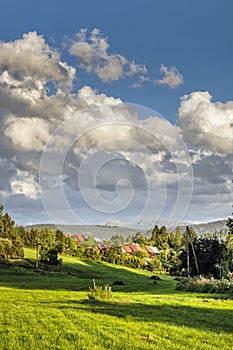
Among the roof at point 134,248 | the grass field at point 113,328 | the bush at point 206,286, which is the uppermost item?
the roof at point 134,248

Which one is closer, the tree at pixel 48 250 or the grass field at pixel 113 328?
the grass field at pixel 113 328

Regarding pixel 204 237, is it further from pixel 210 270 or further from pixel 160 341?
pixel 160 341

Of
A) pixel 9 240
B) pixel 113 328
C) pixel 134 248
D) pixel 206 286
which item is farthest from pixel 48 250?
pixel 113 328

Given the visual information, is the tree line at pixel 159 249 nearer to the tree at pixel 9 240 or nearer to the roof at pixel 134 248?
the tree at pixel 9 240

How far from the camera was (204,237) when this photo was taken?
3182 inches

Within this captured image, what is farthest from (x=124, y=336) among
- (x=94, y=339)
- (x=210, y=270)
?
(x=210, y=270)

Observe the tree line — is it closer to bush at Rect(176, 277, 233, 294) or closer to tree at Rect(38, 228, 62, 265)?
tree at Rect(38, 228, 62, 265)

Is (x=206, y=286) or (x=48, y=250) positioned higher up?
Answer: (x=48, y=250)

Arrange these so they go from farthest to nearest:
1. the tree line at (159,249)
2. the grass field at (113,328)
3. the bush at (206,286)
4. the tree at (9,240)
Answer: the tree at (9,240) < the tree line at (159,249) < the bush at (206,286) < the grass field at (113,328)

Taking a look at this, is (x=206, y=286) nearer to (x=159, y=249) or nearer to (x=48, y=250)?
(x=48, y=250)

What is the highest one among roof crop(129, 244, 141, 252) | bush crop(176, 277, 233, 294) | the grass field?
roof crop(129, 244, 141, 252)

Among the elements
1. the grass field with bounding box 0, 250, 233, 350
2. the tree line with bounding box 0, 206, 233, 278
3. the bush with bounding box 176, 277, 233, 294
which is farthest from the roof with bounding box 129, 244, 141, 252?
the grass field with bounding box 0, 250, 233, 350

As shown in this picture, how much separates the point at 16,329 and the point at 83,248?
9840 centimetres

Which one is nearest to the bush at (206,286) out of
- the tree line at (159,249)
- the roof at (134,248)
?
the tree line at (159,249)
